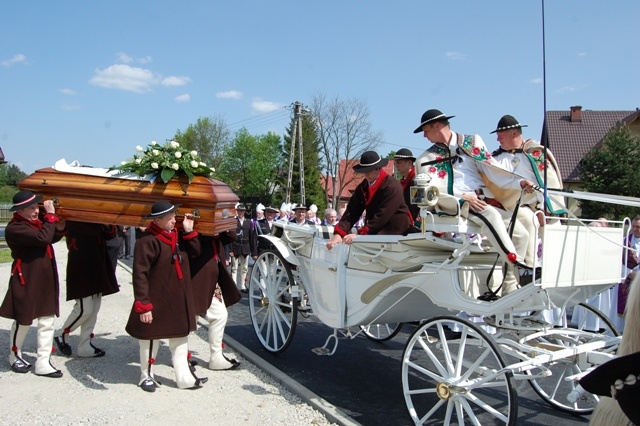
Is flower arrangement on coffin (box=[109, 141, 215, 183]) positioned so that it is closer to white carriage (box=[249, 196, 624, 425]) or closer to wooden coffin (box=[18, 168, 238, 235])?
wooden coffin (box=[18, 168, 238, 235])

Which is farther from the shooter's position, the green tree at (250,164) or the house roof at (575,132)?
the green tree at (250,164)

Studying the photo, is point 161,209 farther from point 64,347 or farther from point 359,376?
point 359,376

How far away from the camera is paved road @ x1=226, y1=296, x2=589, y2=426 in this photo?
14.6ft

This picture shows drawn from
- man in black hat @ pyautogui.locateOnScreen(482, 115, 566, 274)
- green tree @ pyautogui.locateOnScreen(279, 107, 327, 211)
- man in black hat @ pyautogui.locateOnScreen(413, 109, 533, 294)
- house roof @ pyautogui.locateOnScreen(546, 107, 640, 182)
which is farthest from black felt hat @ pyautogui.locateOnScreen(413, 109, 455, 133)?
green tree @ pyautogui.locateOnScreen(279, 107, 327, 211)

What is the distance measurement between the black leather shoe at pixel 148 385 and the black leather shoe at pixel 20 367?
135cm

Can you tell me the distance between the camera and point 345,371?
5629 millimetres

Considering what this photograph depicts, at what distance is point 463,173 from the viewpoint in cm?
444

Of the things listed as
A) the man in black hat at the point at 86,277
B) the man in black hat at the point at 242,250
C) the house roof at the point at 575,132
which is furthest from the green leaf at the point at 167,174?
the house roof at the point at 575,132

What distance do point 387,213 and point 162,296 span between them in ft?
7.45

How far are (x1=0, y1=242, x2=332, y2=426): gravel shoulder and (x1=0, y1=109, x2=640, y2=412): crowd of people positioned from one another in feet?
0.52

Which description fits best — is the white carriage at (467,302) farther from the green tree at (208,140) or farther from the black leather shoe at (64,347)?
the green tree at (208,140)

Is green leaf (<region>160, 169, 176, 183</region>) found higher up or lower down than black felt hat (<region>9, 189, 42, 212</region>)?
higher up

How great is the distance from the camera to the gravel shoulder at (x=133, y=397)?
422cm

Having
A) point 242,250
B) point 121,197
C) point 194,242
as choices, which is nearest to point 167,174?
point 121,197
